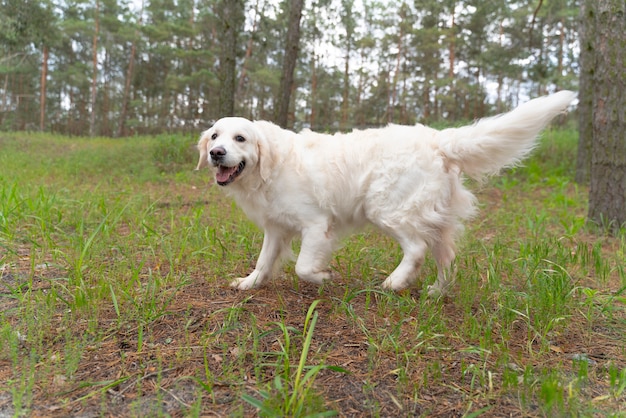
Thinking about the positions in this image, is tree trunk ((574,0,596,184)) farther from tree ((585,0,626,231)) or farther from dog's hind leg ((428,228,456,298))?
dog's hind leg ((428,228,456,298))

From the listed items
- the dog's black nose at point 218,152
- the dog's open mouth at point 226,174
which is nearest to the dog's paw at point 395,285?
the dog's open mouth at point 226,174

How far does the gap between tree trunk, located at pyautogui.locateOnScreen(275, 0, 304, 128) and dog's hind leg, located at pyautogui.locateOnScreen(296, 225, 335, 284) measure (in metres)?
6.79

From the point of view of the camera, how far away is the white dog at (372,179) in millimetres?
2824

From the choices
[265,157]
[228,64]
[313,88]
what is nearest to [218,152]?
[265,157]

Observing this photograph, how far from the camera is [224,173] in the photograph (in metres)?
2.89

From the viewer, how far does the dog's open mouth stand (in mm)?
2871

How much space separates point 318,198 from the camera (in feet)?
9.62

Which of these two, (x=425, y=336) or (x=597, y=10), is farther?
(x=597, y=10)

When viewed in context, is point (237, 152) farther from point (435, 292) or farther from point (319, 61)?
point (319, 61)

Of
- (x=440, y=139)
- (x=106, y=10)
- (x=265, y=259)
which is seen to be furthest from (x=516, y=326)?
(x=106, y=10)

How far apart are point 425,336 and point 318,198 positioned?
1.17 m

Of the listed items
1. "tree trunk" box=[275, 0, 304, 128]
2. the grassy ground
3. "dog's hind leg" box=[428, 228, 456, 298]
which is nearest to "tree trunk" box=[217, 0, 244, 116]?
"tree trunk" box=[275, 0, 304, 128]

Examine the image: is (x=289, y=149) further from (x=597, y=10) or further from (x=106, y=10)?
(x=106, y=10)

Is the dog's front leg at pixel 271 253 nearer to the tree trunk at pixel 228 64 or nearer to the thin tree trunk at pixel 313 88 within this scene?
the tree trunk at pixel 228 64
